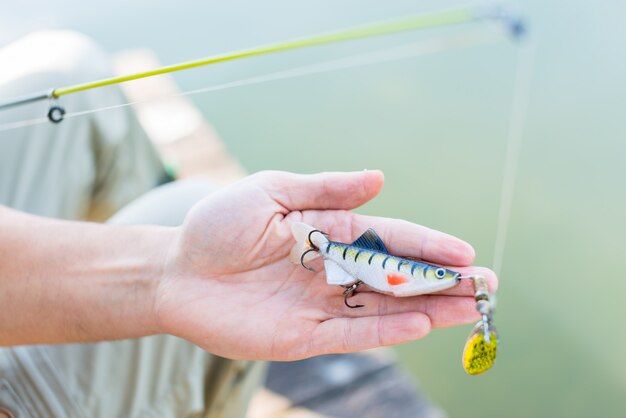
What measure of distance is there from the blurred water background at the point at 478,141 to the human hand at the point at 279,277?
1210mm

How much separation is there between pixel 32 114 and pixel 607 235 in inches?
88.1

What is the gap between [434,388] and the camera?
99.0 inches

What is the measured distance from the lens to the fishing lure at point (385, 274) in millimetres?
1271

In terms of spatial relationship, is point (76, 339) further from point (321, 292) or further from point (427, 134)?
point (427, 134)

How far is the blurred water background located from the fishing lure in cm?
Result: 122

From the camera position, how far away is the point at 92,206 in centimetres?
226

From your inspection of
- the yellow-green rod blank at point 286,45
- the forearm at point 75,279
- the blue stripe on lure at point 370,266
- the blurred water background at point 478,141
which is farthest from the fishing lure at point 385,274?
the blurred water background at point 478,141

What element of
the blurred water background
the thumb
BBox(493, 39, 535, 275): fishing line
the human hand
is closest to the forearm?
the human hand

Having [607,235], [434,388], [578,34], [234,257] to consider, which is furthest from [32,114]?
[578,34]

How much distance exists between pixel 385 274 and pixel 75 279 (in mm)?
712

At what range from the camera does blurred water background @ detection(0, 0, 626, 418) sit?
2518 mm

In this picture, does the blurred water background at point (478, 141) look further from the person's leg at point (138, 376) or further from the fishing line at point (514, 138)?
the person's leg at point (138, 376)

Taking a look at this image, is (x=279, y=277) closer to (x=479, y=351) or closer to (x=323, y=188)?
(x=323, y=188)

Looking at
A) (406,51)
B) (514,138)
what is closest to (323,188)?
(514,138)
